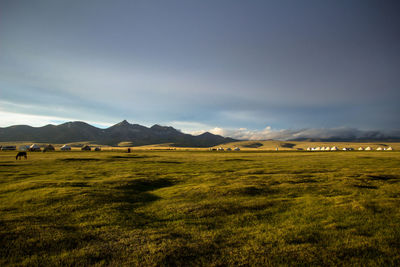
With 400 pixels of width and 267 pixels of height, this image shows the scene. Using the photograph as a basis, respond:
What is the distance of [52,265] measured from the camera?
683 centimetres

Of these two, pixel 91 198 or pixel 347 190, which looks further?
pixel 347 190

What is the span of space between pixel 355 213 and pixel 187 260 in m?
11.6

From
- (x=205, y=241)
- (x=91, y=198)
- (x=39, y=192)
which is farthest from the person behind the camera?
(x=39, y=192)

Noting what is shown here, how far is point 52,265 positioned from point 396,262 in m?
12.8

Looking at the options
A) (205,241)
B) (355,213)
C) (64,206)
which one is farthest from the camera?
(64,206)

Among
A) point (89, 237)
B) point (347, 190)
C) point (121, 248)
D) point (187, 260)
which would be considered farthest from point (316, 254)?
point (347, 190)

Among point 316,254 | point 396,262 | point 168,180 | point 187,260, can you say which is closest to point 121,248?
point 187,260

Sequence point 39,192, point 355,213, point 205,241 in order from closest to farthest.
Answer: point 205,241 → point 355,213 → point 39,192

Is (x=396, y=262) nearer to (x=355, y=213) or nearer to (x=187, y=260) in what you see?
(x=355, y=213)

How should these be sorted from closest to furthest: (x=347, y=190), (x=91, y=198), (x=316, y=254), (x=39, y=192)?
(x=316, y=254), (x=91, y=198), (x=39, y=192), (x=347, y=190)

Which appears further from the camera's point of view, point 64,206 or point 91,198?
point 91,198

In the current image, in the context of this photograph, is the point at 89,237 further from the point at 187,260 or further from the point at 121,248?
the point at 187,260

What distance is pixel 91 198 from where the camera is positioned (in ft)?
50.8

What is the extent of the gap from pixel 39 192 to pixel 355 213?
25.0m
